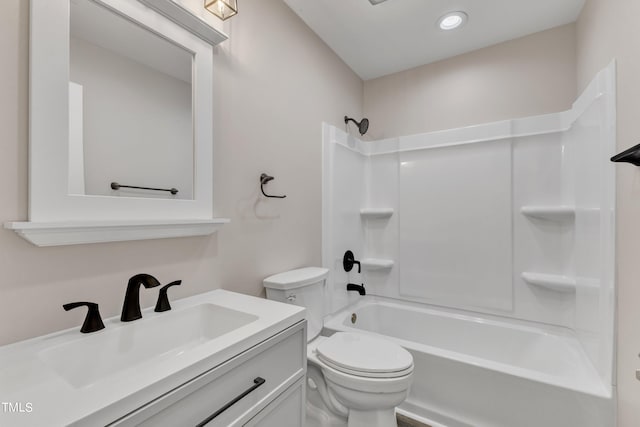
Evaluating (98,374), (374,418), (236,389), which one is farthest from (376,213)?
(98,374)

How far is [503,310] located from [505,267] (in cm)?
31

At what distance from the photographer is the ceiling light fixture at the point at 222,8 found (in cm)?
125

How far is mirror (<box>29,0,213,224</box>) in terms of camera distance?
834 millimetres

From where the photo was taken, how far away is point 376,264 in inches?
98.1

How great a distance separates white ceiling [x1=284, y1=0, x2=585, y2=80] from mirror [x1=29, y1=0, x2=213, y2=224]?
1.02m

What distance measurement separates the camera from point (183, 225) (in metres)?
1.13

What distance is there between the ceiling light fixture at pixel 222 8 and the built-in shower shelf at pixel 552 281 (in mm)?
2378

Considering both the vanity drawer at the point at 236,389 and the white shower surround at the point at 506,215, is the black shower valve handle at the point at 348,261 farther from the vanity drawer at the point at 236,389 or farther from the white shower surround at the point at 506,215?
the vanity drawer at the point at 236,389

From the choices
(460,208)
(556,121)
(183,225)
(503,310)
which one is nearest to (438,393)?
(503,310)

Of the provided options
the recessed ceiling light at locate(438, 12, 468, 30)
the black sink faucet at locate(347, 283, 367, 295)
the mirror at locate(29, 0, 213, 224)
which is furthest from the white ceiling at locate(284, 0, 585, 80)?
the black sink faucet at locate(347, 283, 367, 295)

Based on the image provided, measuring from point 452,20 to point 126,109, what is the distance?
2016 mm

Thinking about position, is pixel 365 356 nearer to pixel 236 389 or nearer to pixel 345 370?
pixel 345 370

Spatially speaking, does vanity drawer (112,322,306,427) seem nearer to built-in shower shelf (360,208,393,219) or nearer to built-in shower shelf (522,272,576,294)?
built-in shower shelf (360,208,393,219)

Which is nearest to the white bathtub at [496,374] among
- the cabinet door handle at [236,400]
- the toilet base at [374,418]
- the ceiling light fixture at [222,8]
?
the toilet base at [374,418]
